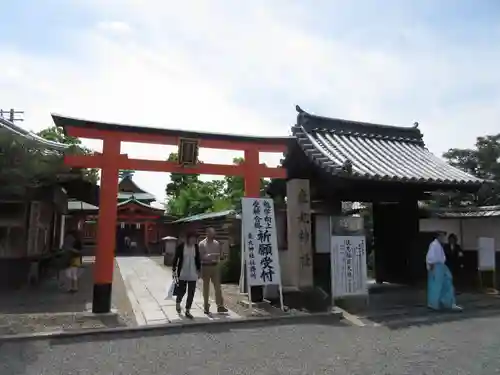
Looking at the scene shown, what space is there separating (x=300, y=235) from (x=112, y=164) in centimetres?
476

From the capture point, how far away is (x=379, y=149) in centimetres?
1351

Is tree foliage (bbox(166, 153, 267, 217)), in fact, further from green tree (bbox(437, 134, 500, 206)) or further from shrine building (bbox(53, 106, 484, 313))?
shrine building (bbox(53, 106, 484, 313))

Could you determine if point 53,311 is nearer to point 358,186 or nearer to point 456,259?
point 358,186

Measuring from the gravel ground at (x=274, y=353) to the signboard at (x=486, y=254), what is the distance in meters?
4.87

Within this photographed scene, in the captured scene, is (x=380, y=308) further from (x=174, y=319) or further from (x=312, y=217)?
(x=174, y=319)

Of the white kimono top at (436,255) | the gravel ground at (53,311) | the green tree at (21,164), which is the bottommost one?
the gravel ground at (53,311)

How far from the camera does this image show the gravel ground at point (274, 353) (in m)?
5.57

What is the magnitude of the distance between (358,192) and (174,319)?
19.8 ft

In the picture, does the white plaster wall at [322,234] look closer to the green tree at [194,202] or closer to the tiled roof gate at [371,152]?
the tiled roof gate at [371,152]

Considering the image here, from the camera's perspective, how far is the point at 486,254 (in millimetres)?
12242

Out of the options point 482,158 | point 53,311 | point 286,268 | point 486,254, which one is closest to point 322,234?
point 286,268

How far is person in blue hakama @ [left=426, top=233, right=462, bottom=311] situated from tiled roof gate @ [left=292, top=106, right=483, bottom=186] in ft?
6.32

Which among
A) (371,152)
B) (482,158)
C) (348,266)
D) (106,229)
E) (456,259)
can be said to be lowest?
(348,266)

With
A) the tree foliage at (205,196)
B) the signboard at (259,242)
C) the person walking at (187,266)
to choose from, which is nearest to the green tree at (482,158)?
the tree foliage at (205,196)
